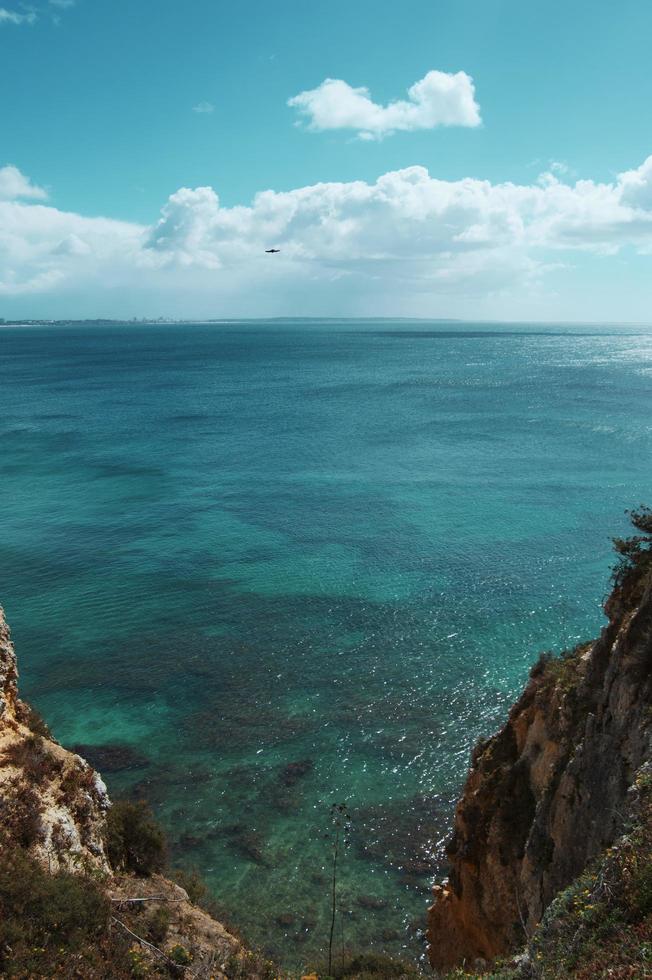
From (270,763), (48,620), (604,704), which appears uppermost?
(604,704)

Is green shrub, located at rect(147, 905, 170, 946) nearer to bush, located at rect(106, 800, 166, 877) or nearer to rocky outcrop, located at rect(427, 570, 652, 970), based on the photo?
bush, located at rect(106, 800, 166, 877)

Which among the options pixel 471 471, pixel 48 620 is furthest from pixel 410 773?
pixel 471 471

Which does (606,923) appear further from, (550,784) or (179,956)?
(179,956)

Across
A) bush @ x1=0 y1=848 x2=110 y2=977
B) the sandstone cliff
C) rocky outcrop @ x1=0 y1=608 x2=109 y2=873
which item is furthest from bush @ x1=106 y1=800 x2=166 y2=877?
bush @ x1=0 y1=848 x2=110 y2=977

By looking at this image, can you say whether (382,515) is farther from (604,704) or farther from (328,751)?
(604,704)

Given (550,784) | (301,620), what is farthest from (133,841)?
(301,620)

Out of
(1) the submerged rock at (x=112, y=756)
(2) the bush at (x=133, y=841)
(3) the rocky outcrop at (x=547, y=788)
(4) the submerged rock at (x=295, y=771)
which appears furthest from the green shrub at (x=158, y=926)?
(1) the submerged rock at (x=112, y=756)

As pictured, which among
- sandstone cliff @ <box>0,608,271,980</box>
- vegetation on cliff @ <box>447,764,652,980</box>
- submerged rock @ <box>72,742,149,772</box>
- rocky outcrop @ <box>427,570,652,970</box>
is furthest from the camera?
submerged rock @ <box>72,742,149,772</box>
